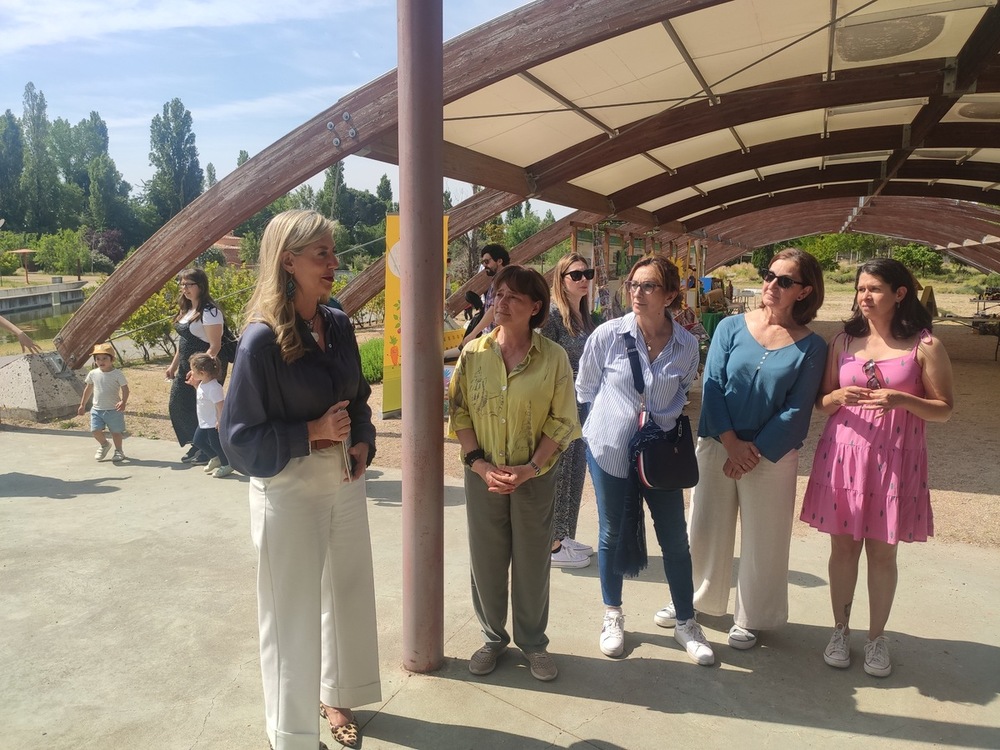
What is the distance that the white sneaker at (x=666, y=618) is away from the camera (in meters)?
3.45

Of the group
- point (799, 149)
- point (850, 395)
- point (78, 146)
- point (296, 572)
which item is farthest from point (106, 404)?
point (78, 146)

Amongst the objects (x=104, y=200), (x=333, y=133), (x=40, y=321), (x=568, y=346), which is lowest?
(x=568, y=346)

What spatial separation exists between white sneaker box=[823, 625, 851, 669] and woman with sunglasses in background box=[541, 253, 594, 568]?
4.66ft

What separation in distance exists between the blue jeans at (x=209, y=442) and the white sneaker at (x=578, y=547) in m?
3.02

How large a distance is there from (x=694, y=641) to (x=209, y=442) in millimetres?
4323

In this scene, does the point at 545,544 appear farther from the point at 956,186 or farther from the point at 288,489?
the point at 956,186

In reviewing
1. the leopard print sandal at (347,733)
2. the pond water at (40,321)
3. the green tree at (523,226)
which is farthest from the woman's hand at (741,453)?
the green tree at (523,226)

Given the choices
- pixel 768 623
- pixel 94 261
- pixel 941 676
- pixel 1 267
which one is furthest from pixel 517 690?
pixel 94 261

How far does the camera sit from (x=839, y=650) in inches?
123

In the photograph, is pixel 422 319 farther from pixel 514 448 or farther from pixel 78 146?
pixel 78 146

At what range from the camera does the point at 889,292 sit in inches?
116

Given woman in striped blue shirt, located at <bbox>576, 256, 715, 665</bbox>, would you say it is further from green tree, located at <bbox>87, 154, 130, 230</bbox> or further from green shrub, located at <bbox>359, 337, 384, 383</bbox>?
green tree, located at <bbox>87, 154, 130, 230</bbox>

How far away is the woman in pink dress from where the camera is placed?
9.58 feet

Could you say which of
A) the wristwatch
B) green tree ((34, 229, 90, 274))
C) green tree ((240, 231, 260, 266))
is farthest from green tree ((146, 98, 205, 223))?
the wristwatch
